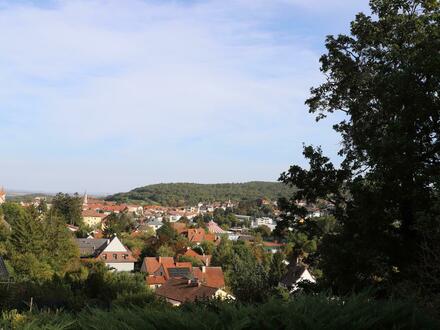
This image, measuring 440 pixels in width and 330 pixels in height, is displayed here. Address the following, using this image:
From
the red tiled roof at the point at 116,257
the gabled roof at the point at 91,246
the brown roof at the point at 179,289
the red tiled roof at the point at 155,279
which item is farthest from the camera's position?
the gabled roof at the point at 91,246

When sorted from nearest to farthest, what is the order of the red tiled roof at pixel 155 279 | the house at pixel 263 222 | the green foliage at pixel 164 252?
the red tiled roof at pixel 155 279
the green foliage at pixel 164 252
the house at pixel 263 222

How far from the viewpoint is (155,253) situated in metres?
66.8

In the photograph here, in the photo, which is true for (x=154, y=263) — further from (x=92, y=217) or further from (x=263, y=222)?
(x=263, y=222)

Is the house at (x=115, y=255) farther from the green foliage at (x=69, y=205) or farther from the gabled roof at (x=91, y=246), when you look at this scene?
the green foliage at (x=69, y=205)

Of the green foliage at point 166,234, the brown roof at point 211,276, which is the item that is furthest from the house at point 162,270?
the green foliage at point 166,234

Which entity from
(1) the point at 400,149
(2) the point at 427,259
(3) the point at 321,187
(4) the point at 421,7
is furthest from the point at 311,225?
(4) the point at 421,7

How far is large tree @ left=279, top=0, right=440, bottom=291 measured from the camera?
33.7 feet

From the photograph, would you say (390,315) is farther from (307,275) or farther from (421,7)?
(307,275)

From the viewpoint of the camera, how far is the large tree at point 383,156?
10266 millimetres

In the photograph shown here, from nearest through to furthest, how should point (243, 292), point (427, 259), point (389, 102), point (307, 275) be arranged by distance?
1. point (427, 259)
2. point (389, 102)
3. point (243, 292)
4. point (307, 275)

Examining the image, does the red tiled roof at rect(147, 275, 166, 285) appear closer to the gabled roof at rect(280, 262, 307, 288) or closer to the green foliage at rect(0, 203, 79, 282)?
the green foliage at rect(0, 203, 79, 282)

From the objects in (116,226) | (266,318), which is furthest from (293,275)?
(116,226)

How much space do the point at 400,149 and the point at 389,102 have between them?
1.25 metres

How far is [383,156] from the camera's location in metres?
10.2
